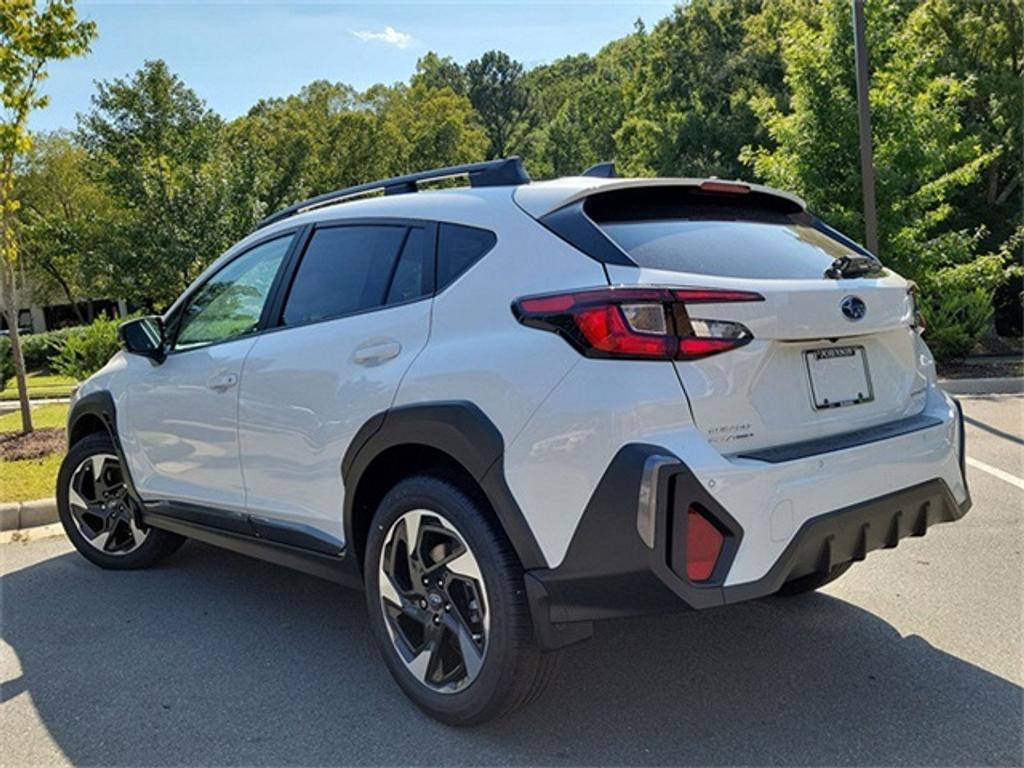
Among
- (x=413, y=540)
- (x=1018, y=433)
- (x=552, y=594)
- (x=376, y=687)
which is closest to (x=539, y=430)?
(x=552, y=594)

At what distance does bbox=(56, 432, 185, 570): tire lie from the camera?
4.82 metres

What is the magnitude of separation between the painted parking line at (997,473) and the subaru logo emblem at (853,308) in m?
A: 3.84

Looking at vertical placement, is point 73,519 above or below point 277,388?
below

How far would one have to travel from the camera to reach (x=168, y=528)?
4398 millimetres

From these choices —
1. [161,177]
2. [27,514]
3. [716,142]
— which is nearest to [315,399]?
[27,514]

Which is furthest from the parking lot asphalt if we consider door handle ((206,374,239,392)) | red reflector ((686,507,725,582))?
door handle ((206,374,239,392))

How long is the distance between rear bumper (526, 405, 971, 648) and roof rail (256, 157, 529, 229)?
4.27 feet

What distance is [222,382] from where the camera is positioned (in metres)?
3.86

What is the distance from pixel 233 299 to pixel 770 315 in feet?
8.47

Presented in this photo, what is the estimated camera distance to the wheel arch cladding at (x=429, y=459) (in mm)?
2691

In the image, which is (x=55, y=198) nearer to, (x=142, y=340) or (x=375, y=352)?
(x=142, y=340)

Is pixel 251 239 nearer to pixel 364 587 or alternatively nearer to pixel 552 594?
pixel 364 587

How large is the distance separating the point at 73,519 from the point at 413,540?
9.75 ft

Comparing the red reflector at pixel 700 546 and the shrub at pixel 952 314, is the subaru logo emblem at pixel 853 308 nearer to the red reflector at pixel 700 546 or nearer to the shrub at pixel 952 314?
the red reflector at pixel 700 546
